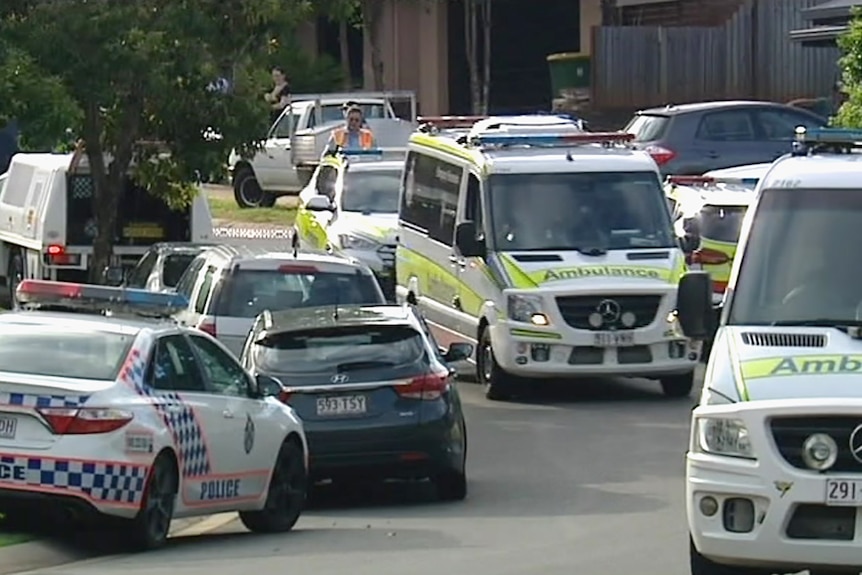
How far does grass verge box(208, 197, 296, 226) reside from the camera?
3781 centimetres

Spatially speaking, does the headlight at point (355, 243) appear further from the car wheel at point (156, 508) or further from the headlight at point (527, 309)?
the car wheel at point (156, 508)

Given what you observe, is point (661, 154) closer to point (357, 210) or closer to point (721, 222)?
point (357, 210)

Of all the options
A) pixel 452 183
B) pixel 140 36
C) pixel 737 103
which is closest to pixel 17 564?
pixel 140 36

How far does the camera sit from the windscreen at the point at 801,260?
1059 centimetres

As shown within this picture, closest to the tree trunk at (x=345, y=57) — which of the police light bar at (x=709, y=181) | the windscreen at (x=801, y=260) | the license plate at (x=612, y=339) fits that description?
the police light bar at (x=709, y=181)

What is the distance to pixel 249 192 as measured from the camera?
41.2m

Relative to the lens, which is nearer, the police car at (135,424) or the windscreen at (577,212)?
the police car at (135,424)

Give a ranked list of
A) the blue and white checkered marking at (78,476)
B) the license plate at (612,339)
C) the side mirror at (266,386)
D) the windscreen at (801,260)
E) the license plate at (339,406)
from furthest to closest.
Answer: the license plate at (612,339), the license plate at (339,406), the side mirror at (266,386), the blue and white checkered marking at (78,476), the windscreen at (801,260)

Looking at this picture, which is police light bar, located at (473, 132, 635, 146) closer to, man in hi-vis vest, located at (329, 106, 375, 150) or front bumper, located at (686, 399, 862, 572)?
man in hi-vis vest, located at (329, 106, 375, 150)

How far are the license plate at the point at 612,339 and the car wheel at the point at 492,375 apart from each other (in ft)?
3.40

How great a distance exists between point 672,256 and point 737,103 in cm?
1034

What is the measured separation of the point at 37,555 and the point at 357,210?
1484cm

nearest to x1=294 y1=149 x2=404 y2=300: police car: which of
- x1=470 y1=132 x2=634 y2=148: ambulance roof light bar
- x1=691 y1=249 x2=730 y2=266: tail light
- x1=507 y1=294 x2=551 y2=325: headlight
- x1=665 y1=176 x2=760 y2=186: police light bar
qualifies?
x1=665 y1=176 x2=760 y2=186: police light bar

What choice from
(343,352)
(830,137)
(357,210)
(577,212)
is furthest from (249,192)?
(830,137)
